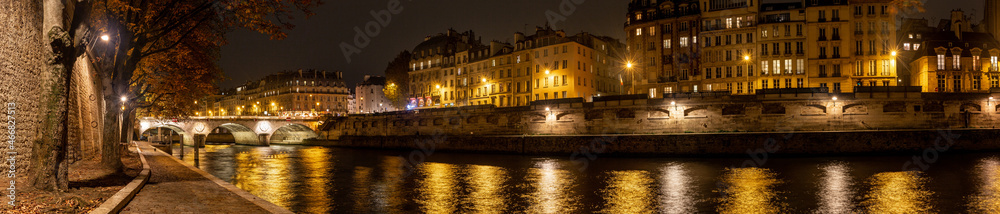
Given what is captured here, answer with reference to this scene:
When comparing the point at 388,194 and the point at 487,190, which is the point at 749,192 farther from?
the point at 388,194

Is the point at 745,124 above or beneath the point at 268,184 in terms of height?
above

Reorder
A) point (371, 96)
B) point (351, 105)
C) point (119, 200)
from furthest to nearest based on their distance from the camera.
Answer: point (351, 105) → point (371, 96) → point (119, 200)

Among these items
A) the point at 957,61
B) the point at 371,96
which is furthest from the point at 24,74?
the point at 371,96

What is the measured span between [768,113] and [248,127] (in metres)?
65.3

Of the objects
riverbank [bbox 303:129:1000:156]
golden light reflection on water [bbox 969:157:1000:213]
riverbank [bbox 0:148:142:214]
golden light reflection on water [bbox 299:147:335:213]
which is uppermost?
riverbank [bbox 0:148:142:214]

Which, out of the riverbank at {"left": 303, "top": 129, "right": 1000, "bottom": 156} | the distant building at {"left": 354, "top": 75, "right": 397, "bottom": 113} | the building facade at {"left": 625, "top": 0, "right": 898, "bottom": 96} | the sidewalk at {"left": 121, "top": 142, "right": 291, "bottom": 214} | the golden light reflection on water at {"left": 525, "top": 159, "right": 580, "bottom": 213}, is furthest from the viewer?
the distant building at {"left": 354, "top": 75, "right": 397, "bottom": 113}

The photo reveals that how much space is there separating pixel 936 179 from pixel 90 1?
103ft

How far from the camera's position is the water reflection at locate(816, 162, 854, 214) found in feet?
58.5

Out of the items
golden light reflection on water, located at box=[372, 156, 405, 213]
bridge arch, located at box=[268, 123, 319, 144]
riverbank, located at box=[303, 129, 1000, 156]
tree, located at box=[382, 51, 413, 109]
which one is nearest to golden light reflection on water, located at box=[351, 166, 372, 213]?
golden light reflection on water, located at box=[372, 156, 405, 213]

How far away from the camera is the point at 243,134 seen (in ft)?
294

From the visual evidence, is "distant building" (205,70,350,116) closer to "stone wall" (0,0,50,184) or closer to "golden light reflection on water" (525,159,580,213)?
"golden light reflection on water" (525,159,580,213)

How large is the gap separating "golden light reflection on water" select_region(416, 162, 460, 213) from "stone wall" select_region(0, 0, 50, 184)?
904cm

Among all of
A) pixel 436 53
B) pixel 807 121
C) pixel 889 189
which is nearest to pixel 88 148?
pixel 889 189

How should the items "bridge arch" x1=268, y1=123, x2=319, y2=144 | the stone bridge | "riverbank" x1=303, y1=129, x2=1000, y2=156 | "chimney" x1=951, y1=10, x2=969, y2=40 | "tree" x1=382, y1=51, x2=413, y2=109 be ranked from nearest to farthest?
"riverbank" x1=303, y1=129, x2=1000, y2=156 → "chimney" x1=951, y1=10, x2=969, y2=40 → the stone bridge → "bridge arch" x1=268, y1=123, x2=319, y2=144 → "tree" x1=382, y1=51, x2=413, y2=109
